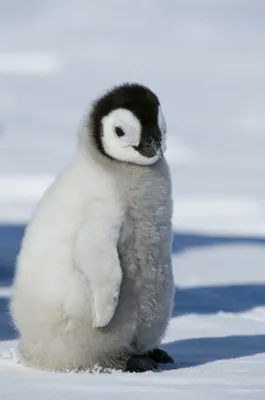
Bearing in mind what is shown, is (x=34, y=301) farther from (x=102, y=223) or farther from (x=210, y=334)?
(x=210, y=334)

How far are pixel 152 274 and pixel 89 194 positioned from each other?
0.93 ft

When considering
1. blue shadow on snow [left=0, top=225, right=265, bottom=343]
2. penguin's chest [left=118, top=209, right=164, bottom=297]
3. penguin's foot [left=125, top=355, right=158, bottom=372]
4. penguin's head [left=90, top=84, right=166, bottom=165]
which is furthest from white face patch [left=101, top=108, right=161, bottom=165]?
blue shadow on snow [left=0, top=225, right=265, bottom=343]

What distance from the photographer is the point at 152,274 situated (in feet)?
13.0

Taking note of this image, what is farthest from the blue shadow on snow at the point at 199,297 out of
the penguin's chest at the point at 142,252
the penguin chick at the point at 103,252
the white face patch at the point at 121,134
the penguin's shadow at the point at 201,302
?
the white face patch at the point at 121,134

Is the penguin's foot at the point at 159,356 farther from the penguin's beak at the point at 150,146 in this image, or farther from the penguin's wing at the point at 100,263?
the penguin's beak at the point at 150,146

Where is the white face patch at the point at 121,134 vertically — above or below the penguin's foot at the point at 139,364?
above

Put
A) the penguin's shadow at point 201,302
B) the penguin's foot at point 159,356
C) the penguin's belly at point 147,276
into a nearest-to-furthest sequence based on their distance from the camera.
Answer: the penguin's belly at point 147,276
the penguin's foot at point 159,356
the penguin's shadow at point 201,302

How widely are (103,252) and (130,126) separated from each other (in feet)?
1.19

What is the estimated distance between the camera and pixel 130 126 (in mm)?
3936

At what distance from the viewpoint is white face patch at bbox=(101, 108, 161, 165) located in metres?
3.93

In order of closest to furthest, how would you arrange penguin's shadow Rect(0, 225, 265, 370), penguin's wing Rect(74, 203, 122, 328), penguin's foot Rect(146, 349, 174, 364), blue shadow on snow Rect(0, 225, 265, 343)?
penguin's wing Rect(74, 203, 122, 328) < penguin's foot Rect(146, 349, 174, 364) < penguin's shadow Rect(0, 225, 265, 370) < blue shadow on snow Rect(0, 225, 265, 343)

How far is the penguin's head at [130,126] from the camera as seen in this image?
3.94 m

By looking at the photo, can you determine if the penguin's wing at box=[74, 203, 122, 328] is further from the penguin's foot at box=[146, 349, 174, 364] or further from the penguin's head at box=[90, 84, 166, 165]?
the penguin's foot at box=[146, 349, 174, 364]

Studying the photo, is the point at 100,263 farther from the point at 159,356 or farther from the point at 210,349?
the point at 210,349
